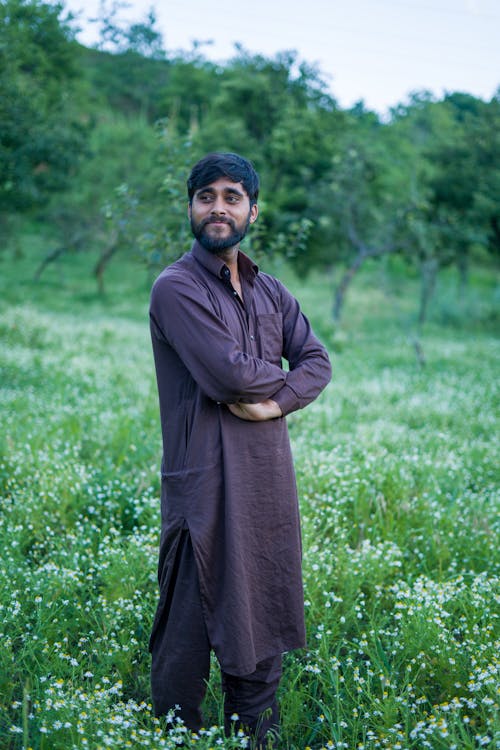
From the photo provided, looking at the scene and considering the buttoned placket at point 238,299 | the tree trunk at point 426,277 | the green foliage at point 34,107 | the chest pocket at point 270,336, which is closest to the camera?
the buttoned placket at point 238,299

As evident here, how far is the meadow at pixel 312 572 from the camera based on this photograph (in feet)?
10.3

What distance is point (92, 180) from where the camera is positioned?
30.1 meters

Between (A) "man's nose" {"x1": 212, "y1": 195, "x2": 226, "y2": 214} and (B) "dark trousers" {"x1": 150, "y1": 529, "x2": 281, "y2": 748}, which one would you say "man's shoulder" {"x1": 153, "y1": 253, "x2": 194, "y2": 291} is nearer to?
(A) "man's nose" {"x1": 212, "y1": 195, "x2": 226, "y2": 214}

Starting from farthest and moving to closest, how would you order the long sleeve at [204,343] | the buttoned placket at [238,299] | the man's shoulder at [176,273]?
the buttoned placket at [238,299]
the man's shoulder at [176,273]
the long sleeve at [204,343]

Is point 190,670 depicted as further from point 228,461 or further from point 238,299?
point 238,299

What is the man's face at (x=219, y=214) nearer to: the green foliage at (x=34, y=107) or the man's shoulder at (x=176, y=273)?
the man's shoulder at (x=176, y=273)

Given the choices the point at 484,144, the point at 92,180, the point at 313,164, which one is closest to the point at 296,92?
the point at 313,164

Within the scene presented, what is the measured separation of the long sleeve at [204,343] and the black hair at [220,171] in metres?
0.46

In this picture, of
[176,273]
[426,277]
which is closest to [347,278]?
[426,277]

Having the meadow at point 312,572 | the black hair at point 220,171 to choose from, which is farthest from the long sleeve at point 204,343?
the meadow at point 312,572

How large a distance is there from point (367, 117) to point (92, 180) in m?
15.6

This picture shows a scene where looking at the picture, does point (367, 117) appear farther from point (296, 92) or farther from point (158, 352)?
point (158, 352)

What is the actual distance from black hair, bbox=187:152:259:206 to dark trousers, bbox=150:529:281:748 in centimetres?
161

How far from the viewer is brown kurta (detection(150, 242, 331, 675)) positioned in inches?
109
